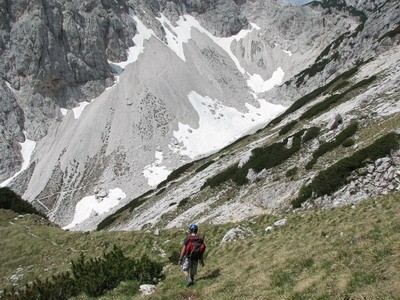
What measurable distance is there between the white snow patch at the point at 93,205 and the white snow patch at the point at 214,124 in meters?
17.2

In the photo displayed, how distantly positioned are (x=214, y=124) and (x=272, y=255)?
76.3m

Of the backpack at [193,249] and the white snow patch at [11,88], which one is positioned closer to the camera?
the backpack at [193,249]

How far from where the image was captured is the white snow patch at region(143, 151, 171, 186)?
215ft

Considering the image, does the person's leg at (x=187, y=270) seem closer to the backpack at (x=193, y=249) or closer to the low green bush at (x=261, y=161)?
the backpack at (x=193, y=249)

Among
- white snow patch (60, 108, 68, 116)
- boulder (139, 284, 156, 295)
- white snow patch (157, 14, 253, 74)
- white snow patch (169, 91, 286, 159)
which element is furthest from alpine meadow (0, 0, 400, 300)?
white snow patch (60, 108, 68, 116)

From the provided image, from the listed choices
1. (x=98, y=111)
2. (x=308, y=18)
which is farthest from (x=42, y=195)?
(x=308, y=18)

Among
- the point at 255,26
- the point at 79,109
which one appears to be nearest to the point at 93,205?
the point at 79,109

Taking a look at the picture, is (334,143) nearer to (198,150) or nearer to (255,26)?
(198,150)

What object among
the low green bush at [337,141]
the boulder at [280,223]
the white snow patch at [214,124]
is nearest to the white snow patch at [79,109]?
the white snow patch at [214,124]

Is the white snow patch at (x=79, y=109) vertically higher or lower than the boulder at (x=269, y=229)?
higher

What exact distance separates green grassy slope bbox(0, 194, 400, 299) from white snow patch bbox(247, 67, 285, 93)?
95998 millimetres

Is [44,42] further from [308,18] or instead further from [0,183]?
[308,18]

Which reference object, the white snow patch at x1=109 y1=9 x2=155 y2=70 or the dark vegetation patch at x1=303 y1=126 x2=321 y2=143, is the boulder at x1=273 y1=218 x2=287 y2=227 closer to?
the dark vegetation patch at x1=303 y1=126 x2=321 y2=143

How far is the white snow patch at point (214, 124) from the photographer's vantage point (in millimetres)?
78875
